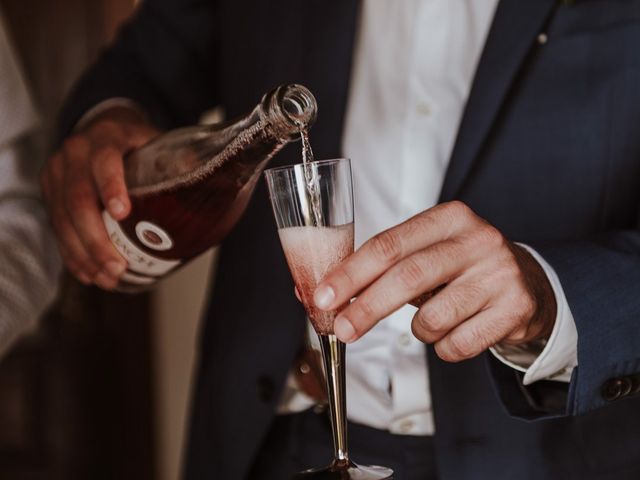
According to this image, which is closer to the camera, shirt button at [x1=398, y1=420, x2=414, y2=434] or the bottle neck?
the bottle neck

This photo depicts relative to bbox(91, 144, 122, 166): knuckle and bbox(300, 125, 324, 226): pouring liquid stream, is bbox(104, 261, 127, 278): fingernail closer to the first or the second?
bbox(91, 144, 122, 166): knuckle

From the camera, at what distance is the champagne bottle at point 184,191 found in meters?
0.82

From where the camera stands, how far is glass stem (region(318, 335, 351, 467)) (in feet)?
2.35

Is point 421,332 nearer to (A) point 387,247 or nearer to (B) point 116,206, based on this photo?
(A) point 387,247

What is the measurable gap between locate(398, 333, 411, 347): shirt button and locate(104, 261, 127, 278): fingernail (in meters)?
0.34

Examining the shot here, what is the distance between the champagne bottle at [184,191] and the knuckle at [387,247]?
0.14m

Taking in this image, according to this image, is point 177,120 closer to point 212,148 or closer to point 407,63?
point 407,63

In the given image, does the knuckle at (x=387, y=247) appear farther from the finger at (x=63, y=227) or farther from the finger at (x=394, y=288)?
the finger at (x=63, y=227)

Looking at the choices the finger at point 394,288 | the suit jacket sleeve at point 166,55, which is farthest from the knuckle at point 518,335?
the suit jacket sleeve at point 166,55

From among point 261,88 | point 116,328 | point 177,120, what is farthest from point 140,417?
point 261,88

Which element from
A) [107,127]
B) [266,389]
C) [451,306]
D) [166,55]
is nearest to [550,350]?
[451,306]

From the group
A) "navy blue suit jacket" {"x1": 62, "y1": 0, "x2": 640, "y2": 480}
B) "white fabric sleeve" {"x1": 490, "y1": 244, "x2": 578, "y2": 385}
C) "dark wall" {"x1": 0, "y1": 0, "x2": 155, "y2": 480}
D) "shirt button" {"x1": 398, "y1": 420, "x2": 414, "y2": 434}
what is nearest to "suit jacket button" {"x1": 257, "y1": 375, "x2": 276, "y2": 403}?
"navy blue suit jacket" {"x1": 62, "y1": 0, "x2": 640, "y2": 480}

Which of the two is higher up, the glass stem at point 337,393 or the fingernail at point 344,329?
the fingernail at point 344,329

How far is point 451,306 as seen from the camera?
0.71m
